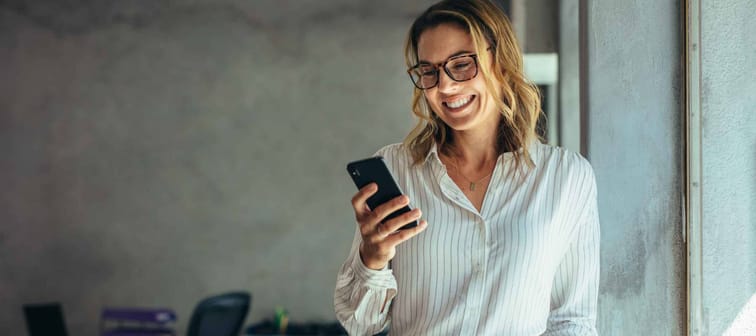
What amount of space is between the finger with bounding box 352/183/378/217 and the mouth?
205mm

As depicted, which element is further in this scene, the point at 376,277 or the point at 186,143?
the point at 186,143

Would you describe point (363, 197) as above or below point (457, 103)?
below

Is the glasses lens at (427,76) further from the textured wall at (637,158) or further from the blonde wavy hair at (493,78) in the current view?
the textured wall at (637,158)

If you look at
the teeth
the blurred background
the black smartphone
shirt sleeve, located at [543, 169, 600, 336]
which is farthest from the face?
the blurred background

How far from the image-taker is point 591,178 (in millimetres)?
1521

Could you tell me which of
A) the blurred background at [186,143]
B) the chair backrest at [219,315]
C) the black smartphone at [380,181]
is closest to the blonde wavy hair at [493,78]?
the black smartphone at [380,181]

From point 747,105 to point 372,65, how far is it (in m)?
4.81

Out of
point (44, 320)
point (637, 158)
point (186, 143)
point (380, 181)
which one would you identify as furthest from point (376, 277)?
point (186, 143)

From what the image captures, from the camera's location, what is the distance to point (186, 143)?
652cm

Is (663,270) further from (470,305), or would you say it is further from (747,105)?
(470,305)

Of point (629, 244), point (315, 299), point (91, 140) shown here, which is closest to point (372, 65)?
point (315, 299)

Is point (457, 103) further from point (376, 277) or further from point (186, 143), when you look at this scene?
point (186, 143)

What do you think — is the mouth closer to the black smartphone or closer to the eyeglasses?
the eyeglasses

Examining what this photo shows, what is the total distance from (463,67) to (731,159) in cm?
67
